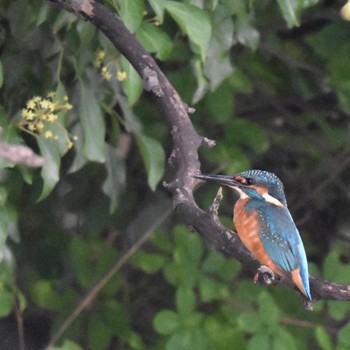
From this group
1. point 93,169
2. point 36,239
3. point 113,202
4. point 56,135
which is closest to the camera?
point 56,135

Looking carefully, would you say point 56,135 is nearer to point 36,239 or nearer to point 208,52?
point 208,52

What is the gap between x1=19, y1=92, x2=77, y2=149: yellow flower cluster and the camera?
2.37 metres

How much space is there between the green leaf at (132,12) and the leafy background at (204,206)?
0.59 metres

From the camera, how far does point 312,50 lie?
4172mm

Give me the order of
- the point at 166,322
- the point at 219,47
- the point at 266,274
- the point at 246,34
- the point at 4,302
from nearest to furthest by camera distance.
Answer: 1. the point at 266,274
2. the point at 219,47
3. the point at 246,34
4. the point at 4,302
5. the point at 166,322

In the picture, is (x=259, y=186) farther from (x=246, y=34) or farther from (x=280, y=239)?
(x=246, y=34)

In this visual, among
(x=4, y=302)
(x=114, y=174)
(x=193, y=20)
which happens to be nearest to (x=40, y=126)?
(x=193, y=20)

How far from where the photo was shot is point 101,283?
13.1ft

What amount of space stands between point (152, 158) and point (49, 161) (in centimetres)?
46

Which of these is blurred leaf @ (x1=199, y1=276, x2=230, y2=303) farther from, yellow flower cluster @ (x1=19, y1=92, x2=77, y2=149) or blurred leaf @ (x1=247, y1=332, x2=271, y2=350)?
yellow flower cluster @ (x1=19, y1=92, x2=77, y2=149)

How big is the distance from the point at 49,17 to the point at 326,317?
71.6 inches

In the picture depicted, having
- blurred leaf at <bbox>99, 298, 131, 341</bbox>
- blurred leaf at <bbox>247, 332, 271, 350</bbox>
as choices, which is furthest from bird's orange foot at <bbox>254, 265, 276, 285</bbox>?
blurred leaf at <bbox>99, 298, 131, 341</bbox>

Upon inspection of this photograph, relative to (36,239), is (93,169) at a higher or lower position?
higher

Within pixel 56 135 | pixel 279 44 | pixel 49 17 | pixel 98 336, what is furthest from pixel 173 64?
pixel 56 135
